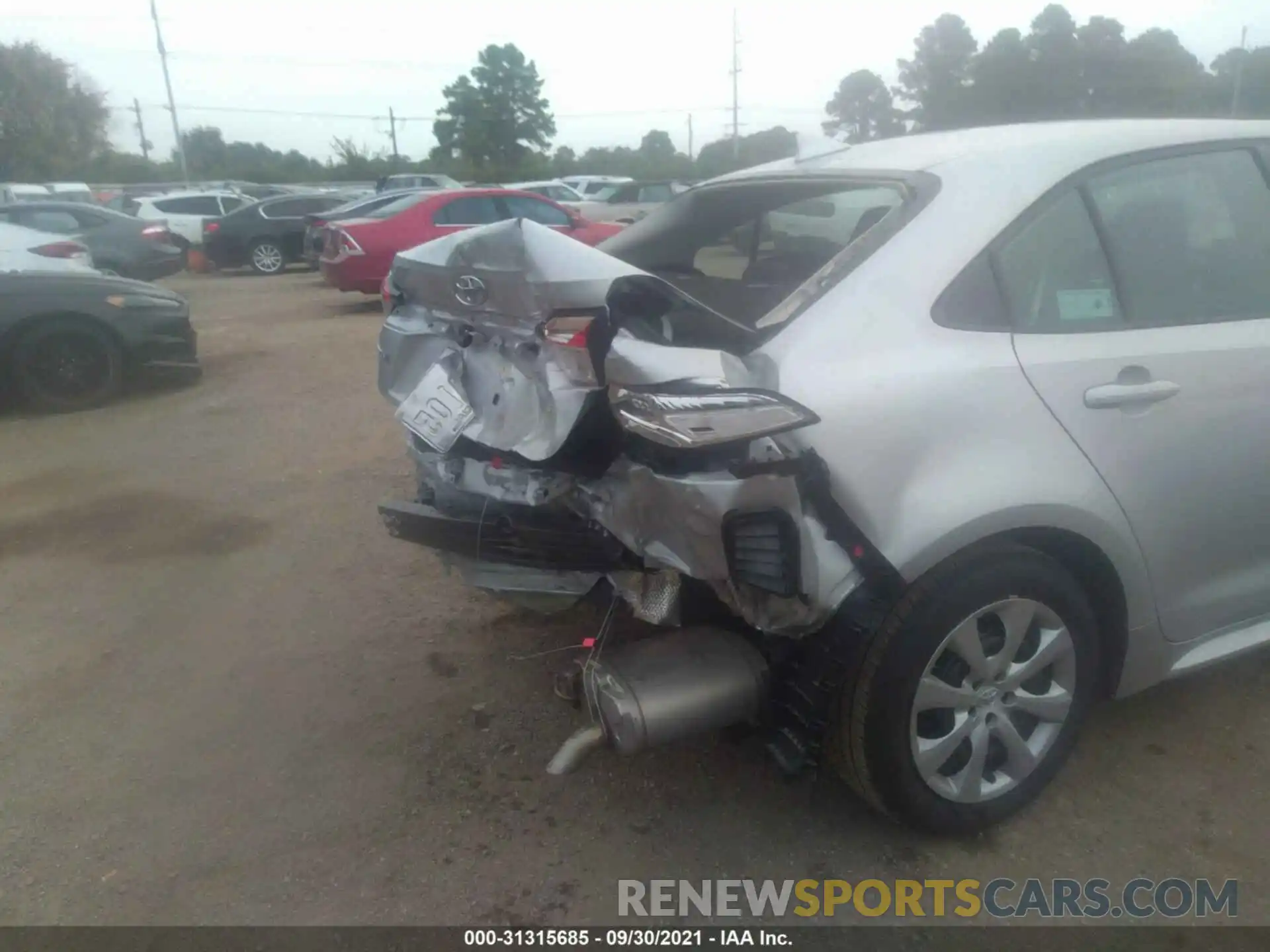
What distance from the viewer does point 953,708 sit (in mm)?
2420

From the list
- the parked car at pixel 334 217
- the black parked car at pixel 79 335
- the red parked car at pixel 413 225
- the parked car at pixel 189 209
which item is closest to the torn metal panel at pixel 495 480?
the black parked car at pixel 79 335

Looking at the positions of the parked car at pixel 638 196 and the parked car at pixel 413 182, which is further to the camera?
the parked car at pixel 413 182

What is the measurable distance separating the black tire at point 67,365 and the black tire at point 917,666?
6.84 metres

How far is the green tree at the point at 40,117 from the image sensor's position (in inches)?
1656

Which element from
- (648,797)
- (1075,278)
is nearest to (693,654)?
(648,797)

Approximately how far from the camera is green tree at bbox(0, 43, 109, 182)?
4206 cm

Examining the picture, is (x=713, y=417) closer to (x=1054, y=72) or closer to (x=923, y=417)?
(x=923, y=417)

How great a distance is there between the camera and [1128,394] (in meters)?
2.40

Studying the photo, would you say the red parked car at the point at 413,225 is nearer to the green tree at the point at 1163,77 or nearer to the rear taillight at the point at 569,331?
the rear taillight at the point at 569,331

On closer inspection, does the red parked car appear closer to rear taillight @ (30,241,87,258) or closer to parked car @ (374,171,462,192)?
rear taillight @ (30,241,87,258)

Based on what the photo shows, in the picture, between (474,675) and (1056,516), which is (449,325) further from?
(1056,516)

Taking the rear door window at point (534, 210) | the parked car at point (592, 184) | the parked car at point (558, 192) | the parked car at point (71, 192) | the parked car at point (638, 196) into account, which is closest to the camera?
the rear door window at point (534, 210)

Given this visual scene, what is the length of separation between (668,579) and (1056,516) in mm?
952

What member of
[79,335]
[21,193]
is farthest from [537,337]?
[21,193]
